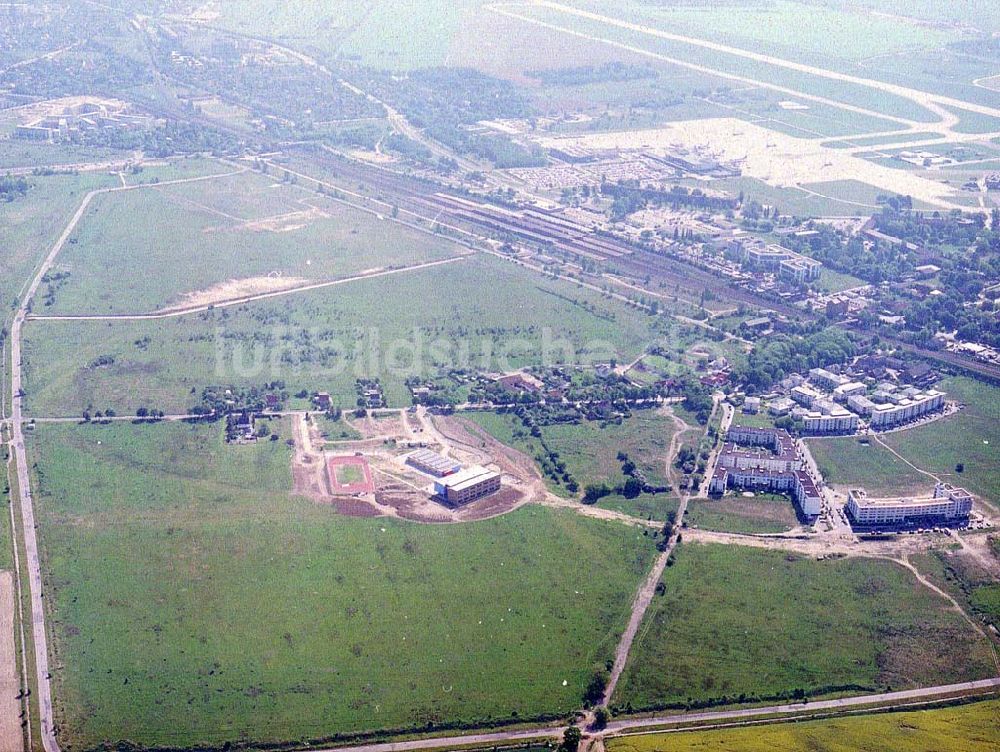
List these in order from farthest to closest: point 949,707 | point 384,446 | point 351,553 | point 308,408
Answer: point 308,408 < point 384,446 < point 351,553 < point 949,707

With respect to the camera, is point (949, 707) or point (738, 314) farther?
point (738, 314)

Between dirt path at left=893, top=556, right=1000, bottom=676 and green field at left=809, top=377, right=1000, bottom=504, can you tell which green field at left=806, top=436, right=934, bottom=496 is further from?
dirt path at left=893, top=556, right=1000, bottom=676

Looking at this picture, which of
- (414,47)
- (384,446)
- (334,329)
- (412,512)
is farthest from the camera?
(414,47)

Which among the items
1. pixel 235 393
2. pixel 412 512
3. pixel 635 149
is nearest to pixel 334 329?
pixel 235 393

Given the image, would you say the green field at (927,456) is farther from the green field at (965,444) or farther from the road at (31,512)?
the road at (31,512)

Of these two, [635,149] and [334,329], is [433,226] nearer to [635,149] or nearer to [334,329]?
[334,329]

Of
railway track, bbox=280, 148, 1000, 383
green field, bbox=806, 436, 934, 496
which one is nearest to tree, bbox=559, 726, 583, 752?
green field, bbox=806, 436, 934, 496
